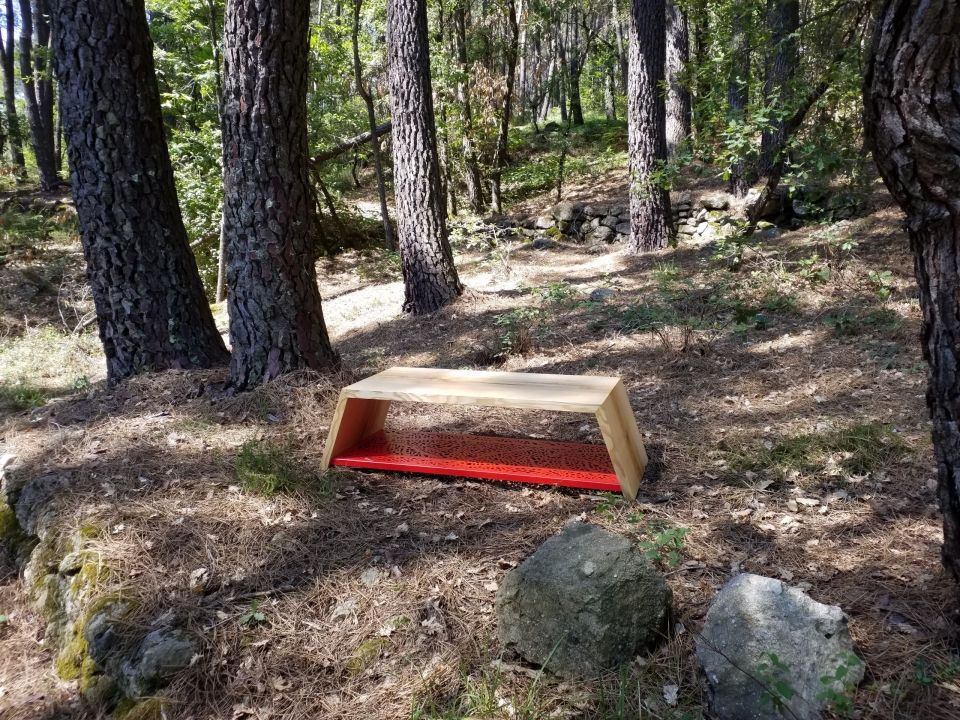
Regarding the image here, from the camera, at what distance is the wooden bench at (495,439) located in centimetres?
336

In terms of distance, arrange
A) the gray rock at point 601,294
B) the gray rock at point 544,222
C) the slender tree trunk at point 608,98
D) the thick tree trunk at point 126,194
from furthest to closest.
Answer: the slender tree trunk at point 608,98 < the gray rock at point 544,222 < the gray rock at point 601,294 < the thick tree trunk at point 126,194

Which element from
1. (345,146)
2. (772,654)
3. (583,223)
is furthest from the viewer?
(345,146)

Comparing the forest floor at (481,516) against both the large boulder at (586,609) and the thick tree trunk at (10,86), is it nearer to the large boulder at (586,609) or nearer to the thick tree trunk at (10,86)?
the large boulder at (586,609)

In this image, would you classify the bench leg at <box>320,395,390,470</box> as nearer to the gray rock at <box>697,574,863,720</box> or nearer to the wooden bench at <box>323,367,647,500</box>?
the wooden bench at <box>323,367,647,500</box>

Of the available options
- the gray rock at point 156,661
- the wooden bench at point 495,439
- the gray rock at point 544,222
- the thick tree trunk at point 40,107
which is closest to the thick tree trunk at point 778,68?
the wooden bench at point 495,439

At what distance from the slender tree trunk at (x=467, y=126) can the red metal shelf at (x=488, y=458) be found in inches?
421

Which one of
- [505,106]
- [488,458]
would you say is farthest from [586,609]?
[505,106]

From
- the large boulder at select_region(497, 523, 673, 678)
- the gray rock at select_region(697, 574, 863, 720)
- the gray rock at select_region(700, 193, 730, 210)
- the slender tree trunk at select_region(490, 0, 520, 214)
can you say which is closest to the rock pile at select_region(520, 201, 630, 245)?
the gray rock at select_region(700, 193, 730, 210)

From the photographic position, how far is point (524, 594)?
249 centimetres

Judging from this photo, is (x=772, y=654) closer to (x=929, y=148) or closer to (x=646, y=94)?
(x=929, y=148)

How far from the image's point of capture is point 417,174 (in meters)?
7.83

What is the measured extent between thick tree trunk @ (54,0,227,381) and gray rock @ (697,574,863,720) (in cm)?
435

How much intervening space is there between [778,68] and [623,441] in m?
7.99

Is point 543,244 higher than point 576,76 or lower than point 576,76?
lower
